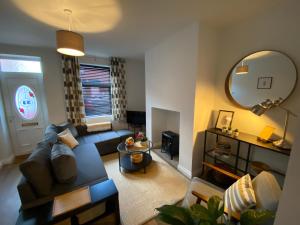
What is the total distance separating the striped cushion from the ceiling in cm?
202

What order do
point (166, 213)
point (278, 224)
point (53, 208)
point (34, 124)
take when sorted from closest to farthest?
point (278, 224) < point (166, 213) < point (53, 208) < point (34, 124)

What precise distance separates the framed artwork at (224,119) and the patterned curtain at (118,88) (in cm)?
282

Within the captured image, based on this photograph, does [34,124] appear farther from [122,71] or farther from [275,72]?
[275,72]

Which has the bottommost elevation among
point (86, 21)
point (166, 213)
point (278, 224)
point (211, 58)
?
point (166, 213)

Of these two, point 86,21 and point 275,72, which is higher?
point 86,21

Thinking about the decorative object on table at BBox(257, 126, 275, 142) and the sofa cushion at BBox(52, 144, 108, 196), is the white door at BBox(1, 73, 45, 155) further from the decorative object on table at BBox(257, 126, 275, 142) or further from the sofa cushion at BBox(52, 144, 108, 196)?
the decorative object on table at BBox(257, 126, 275, 142)

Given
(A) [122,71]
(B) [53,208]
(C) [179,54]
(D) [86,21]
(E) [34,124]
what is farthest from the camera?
(A) [122,71]

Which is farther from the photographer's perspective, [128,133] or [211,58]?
[128,133]

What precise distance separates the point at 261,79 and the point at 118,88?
3.39 meters

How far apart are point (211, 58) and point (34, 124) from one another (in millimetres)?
4182

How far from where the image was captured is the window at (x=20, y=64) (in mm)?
2928

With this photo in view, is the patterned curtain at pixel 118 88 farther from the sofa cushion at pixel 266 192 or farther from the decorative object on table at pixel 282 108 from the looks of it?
the sofa cushion at pixel 266 192

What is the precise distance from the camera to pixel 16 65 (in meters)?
3.04

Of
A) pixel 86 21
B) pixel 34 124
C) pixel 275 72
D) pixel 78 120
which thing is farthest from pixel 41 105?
pixel 275 72
